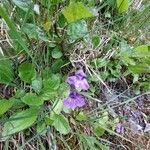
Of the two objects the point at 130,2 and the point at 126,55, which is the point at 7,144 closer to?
the point at 126,55

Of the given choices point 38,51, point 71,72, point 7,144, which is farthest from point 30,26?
point 7,144

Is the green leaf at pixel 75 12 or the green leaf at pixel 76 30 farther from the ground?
the green leaf at pixel 75 12

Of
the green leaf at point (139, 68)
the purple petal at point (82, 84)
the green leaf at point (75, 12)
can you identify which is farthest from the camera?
the green leaf at point (139, 68)

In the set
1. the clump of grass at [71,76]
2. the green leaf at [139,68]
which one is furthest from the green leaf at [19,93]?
the green leaf at [139,68]

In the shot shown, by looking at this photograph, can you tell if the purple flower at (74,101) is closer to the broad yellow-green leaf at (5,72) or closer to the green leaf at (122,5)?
the broad yellow-green leaf at (5,72)

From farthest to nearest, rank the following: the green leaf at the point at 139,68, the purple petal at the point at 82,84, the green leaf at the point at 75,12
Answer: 1. the green leaf at the point at 139,68
2. the purple petal at the point at 82,84
3. the green leaf at the point at 75,12

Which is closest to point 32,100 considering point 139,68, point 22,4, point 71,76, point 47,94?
point 47,94

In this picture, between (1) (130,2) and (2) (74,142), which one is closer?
(2) (74,142)
